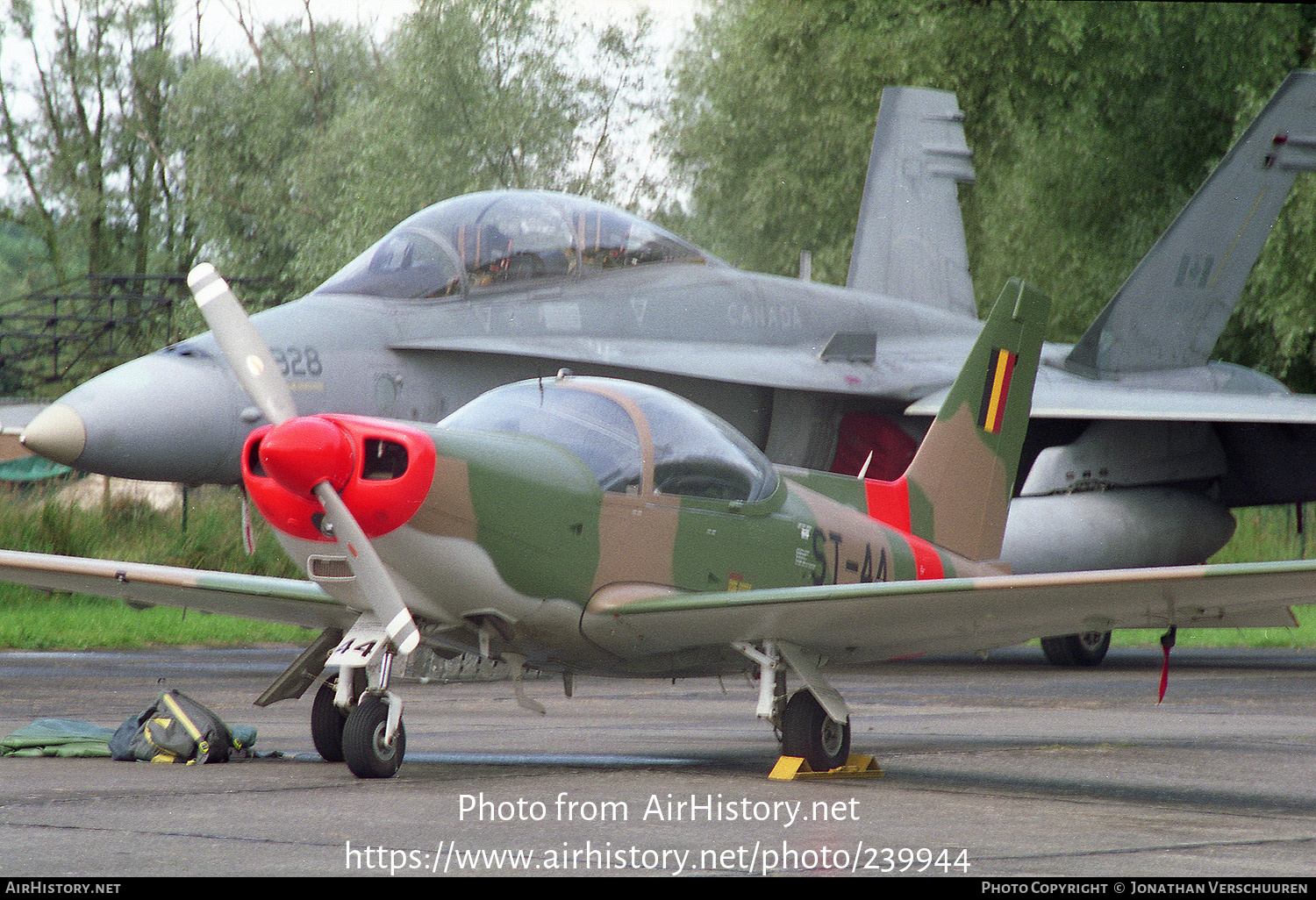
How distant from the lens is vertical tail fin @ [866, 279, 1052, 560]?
30.3 ft

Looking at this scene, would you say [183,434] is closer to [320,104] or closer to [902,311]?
[902,311]

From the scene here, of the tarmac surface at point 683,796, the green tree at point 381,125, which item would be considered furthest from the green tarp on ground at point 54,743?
the green tree at point 381,125

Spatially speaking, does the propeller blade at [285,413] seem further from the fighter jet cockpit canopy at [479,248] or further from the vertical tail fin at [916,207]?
the vertical tail fin at [916,207]

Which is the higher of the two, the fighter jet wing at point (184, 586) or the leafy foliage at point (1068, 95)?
the leafy foliage at point (1068, 95)

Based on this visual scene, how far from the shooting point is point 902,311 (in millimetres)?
16125

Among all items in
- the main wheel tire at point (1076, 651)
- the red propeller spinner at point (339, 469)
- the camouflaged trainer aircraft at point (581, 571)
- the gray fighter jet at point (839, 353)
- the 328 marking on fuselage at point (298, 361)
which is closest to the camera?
the red propeller spinner at point (339, 469)

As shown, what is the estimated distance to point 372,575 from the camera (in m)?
6.12

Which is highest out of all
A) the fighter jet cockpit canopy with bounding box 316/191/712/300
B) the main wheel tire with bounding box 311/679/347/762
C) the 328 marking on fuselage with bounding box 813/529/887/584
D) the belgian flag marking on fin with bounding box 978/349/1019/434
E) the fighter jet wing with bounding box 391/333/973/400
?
the fighter jet cockpit canopy with bounding box 316/191/712/300

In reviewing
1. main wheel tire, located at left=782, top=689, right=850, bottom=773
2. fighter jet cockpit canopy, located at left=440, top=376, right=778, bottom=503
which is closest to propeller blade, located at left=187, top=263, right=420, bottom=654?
fighter jet cockpit canopy, located at left=440, top=376, right=778, bottom=503

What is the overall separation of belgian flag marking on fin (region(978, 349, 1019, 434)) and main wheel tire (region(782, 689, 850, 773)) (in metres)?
2.97

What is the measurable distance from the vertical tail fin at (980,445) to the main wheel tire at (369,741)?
348 cm

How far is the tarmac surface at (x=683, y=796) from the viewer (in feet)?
15.4

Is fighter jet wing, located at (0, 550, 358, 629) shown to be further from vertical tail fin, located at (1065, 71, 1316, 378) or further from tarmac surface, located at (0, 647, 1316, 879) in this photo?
vertical tail fin, located at (1065, 71, 1316, 378)

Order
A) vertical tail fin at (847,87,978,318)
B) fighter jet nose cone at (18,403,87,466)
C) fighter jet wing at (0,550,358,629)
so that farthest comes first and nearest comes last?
vertical tail fin at (847,87,978,318), fighter jet nose cone at (18,403,87,466), fighter jet wing at (0,550,358,629)
